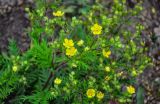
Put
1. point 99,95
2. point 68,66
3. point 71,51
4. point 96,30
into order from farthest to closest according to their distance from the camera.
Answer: point 68,66, point 99,95, point 96,30, point 71,51

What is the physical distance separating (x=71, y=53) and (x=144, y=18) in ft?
7.26

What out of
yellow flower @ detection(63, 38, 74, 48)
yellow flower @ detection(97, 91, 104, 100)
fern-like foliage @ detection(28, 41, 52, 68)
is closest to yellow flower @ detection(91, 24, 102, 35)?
yellow flower @ detection(63, 38, 74, 48)

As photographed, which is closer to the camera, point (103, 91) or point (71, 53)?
point (71, 53)

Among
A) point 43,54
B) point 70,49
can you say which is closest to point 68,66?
point 43,54

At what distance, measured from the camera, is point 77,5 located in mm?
4336

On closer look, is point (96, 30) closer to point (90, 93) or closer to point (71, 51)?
point (71, 51)

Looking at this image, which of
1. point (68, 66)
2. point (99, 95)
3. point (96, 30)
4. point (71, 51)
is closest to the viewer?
point (71, 51)

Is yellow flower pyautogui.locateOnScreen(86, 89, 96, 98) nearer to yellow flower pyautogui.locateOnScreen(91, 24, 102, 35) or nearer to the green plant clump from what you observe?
the green plant clump

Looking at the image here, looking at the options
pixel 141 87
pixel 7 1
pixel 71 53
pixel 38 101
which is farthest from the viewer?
pixel 7 1

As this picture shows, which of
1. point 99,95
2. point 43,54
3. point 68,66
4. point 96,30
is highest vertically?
point 96,30

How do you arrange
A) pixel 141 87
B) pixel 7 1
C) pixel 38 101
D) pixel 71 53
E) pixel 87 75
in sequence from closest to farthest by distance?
pixel 71 53, pixel 38 101, pixel 87 75, pixel 141 87, pixel 7 1

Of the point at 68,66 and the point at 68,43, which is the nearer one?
the point at 68,43

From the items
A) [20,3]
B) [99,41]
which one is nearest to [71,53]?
[99,41]

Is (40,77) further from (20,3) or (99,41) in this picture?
(20,3)
